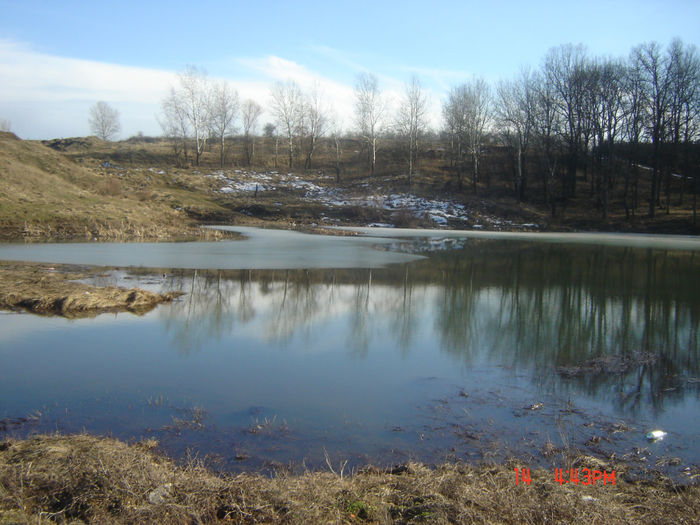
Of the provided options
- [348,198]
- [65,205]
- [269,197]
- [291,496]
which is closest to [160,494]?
[291,496]

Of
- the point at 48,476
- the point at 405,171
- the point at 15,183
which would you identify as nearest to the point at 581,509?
the point at 48,476

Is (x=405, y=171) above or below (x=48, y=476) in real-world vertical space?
above

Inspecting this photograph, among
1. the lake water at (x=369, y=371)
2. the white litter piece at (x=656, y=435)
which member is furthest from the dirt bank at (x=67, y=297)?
the white litter piece at (x=656, y=435)

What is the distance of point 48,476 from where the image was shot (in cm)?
353

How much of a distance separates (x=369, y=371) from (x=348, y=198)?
40.1 metres

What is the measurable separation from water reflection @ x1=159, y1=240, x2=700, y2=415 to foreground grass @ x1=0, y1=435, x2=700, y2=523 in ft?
8.49

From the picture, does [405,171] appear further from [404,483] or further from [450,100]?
[404,483]

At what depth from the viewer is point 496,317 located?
10.4m

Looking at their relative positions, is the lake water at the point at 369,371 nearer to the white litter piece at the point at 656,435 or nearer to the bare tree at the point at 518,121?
the white litter piece at the point at 656,435

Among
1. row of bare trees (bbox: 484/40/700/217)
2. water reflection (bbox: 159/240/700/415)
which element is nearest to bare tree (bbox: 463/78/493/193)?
row of bare trees (bbox: 484/40/700/217)

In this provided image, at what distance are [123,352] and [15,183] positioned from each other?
21848 mm

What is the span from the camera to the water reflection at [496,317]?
7152 millimetres
